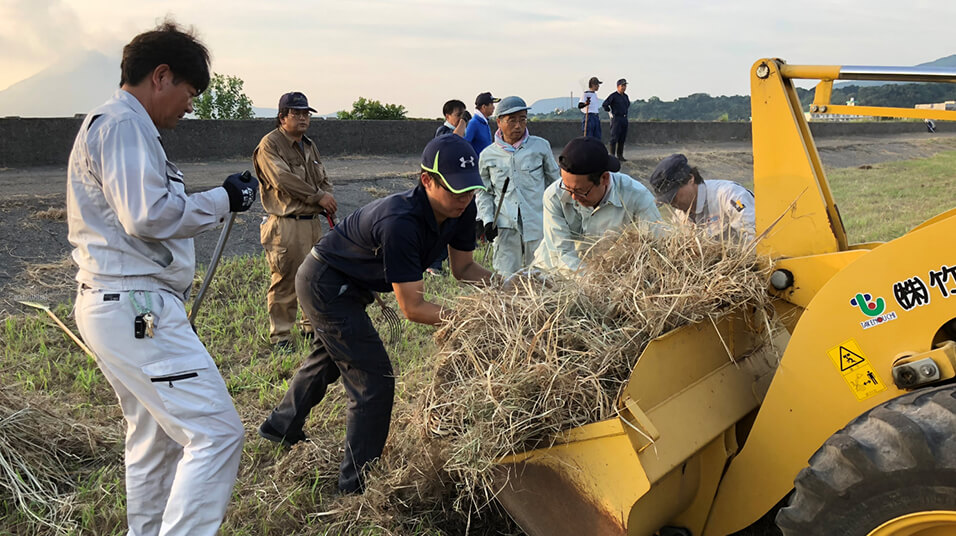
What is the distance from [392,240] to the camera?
325cm

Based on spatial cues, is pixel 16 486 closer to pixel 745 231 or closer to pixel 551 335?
pixel 551 335

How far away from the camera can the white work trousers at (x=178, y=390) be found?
9.02 feet

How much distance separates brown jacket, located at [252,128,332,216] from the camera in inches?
236

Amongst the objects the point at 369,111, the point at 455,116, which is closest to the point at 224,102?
the point at 369,111

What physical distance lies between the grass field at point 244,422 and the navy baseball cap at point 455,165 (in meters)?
0.57

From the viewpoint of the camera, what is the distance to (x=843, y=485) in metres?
2.32

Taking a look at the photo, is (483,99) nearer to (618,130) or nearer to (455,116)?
(455,116)

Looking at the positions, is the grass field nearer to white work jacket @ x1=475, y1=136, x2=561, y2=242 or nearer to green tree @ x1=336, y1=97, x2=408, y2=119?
white work jacket @ x1=475, y1=136, x2=561, y2=242

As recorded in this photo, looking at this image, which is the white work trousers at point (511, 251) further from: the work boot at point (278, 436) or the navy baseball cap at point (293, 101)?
the work boot at point (278, 436)

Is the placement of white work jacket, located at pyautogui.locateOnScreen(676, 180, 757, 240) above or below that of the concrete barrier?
below

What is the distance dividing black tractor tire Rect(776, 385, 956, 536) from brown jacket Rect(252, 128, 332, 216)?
462cm

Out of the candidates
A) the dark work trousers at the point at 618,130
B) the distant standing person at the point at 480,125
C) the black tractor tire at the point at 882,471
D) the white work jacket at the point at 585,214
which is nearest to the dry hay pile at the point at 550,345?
the black tractor tire at the point at 882,471

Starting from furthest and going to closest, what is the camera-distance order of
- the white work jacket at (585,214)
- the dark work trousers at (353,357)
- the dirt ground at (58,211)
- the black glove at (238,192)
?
the dirt ground at (58,211)
the white work jacket at (585,214)
the dark work trousers at (353,357)
the black glove at (238,192)

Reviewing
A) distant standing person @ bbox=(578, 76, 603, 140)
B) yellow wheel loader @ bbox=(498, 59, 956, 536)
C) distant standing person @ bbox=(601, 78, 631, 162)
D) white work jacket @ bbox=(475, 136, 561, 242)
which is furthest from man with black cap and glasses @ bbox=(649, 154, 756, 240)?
distant standing person @ bbox=(601, 78, 631, 162)
